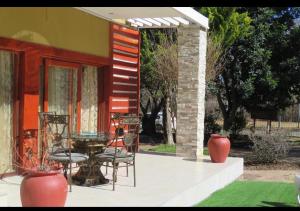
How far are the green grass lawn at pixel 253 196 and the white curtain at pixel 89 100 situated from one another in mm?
3832

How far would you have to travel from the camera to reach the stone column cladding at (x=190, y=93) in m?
12.7

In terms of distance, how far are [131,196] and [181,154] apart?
207 inches

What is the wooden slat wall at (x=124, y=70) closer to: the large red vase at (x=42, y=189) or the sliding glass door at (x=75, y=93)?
the sliding glass door at (x=75, y=93)

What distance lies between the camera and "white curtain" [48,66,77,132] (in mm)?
10492

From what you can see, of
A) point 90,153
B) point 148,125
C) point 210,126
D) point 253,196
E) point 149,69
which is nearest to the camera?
point 90,153

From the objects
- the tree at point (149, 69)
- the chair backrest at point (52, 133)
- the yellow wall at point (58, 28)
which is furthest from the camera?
the tree at point (149, 69)

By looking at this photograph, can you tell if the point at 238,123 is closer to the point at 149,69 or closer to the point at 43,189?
the point at 149,69

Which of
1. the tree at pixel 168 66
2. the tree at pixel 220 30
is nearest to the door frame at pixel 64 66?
the tree at pixel 168 66

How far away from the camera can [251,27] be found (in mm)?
21281

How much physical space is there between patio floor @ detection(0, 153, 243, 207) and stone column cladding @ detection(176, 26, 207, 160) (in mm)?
714

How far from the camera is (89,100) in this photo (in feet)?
40.1

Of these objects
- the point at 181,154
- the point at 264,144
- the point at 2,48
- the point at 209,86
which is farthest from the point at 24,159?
the point at 209,86

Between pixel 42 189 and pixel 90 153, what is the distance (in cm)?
239

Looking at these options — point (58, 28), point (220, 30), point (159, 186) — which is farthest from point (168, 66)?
point (159, 186)
